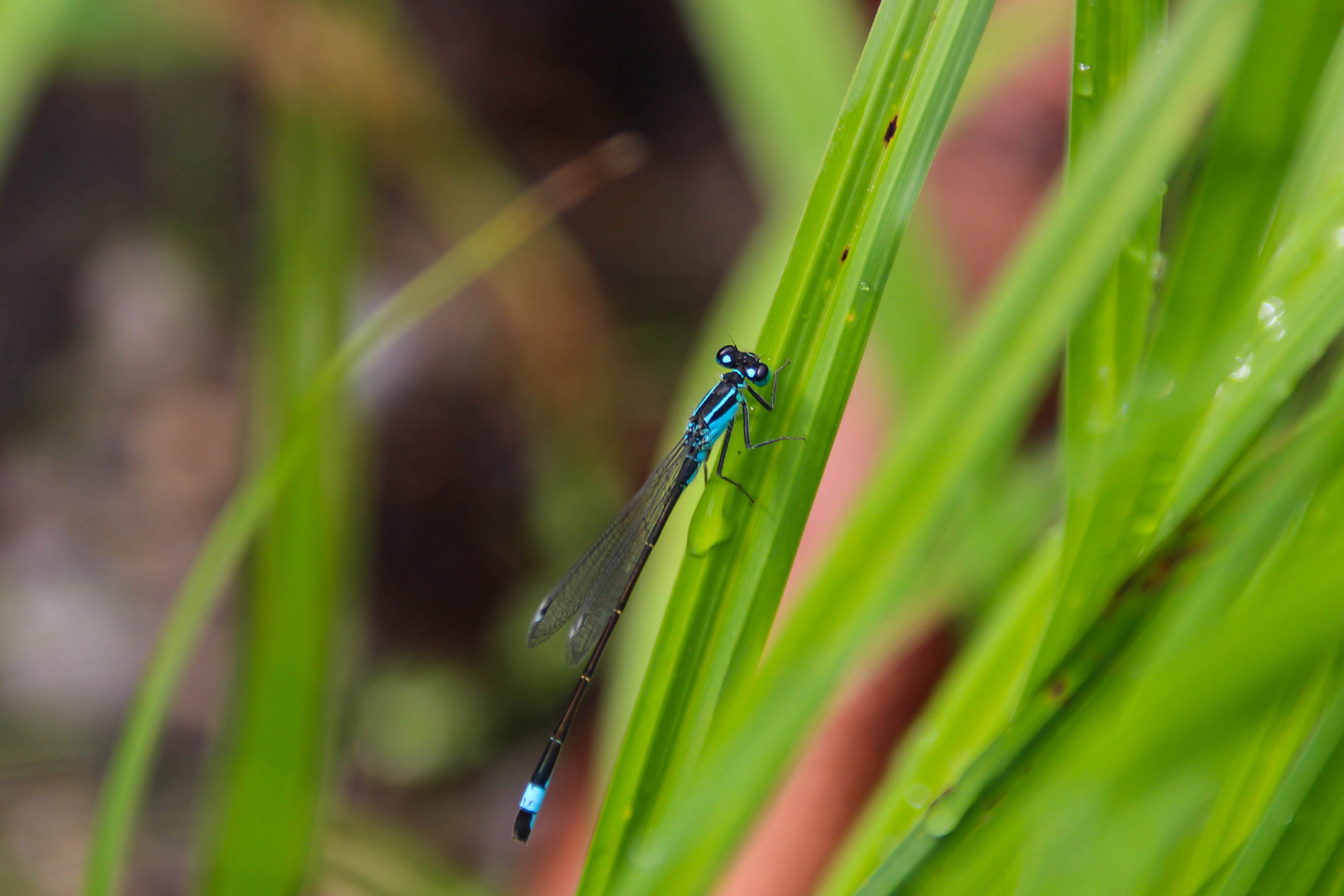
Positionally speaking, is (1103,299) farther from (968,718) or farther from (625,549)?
(625,549)

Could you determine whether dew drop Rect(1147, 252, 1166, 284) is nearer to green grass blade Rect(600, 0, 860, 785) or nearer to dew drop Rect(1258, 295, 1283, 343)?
dew drop Rect(1258, 295, 1283, 343)

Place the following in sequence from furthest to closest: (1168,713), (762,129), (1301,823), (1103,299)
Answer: (762,129), (1103,299), (1301,823), (1168,713)

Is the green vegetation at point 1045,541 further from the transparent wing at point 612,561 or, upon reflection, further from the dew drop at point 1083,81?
the transparent wing at point 612,561

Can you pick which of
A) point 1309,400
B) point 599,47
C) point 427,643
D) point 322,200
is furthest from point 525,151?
point 1309,400

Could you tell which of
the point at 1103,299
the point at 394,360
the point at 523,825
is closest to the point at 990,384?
the point at 1103,299

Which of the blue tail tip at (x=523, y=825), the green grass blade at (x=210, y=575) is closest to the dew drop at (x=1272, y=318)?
the green grass blade at (x=210, y=575)

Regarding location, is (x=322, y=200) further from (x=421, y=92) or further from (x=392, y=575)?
(x=392, y=575)
